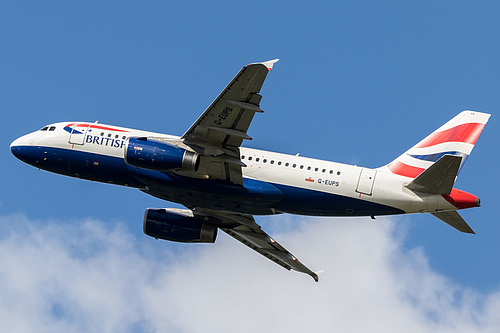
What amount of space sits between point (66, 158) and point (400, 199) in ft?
67.7

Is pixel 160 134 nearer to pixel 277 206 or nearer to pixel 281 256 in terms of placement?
pixel 277 206

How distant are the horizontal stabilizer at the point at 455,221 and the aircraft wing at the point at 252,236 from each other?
11958 millimetres

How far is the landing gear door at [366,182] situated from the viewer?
4938 centimetres

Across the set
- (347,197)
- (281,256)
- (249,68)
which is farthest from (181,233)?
(249,68)

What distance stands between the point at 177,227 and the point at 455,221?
1837cm

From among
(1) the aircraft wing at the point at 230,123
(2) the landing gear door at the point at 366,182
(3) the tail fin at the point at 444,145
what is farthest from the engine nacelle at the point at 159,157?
(3) the tail fin at the point at 444,145

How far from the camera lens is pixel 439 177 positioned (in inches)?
1863

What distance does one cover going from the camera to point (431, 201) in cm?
4825

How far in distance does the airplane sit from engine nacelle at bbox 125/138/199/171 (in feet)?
0.19

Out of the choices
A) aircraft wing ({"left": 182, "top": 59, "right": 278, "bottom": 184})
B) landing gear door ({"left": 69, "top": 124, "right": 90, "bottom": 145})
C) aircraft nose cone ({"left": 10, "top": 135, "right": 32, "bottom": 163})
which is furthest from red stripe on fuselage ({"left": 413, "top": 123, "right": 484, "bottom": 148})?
aircraft nose cone ({"left": 10, "top": 135, "right": 32, "bottom": 163})

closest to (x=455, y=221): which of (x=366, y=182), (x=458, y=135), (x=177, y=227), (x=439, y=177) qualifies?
(x=439, y=177)

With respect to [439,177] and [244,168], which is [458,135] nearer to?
[439,177]

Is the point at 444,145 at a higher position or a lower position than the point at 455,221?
higher

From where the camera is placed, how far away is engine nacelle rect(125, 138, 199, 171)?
1897 inches
